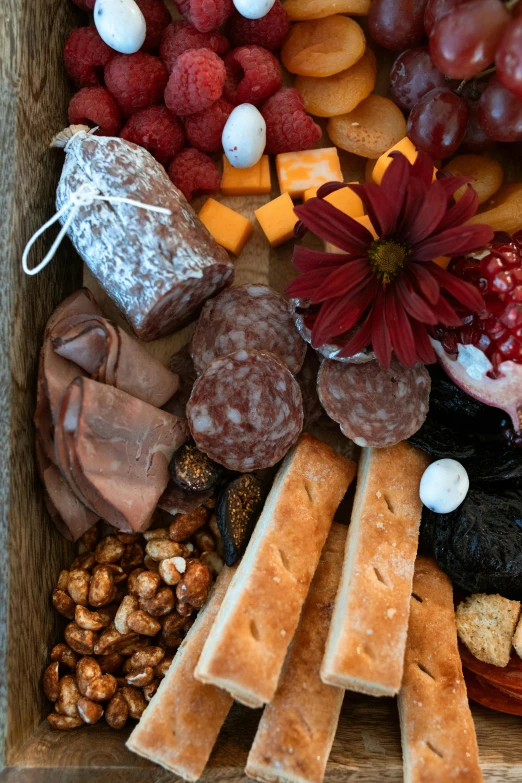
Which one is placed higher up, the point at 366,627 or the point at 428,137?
the point at 428,137

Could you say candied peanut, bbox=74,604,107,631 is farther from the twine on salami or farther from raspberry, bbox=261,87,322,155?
raspberry, bbox=261,87,322,155

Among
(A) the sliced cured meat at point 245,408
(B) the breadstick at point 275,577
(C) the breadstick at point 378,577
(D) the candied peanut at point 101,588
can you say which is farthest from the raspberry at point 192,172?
(D) the candied peanut at point 101,588

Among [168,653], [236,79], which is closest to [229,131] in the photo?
[236,79]

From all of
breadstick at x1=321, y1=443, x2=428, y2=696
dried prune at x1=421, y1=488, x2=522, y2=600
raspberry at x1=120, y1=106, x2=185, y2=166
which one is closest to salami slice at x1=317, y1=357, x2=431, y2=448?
breadstick at x1=321, y1=443, x2=428, y2=696

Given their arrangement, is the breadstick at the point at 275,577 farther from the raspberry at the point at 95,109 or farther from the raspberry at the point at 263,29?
the raspberry at the point at 263,29

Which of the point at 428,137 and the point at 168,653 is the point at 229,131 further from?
the point at 168,653

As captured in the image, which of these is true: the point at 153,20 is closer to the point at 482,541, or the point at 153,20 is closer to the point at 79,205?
the point at 79,205

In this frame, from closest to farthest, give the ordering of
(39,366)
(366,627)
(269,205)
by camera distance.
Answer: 1. (366,627)
2. (39,366)
3. (269,205)
